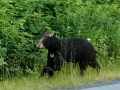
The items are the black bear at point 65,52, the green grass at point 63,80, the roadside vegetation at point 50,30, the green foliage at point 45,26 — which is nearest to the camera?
the green grass at point 63,80

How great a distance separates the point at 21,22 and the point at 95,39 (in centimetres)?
256

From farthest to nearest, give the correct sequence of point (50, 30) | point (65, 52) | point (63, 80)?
1. point (50, 30)
2. point (65, 52)
3. point (63, 80)

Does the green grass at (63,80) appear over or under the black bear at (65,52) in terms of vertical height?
under

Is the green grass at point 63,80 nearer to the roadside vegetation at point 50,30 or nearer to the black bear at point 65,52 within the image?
the roadside vegetation at point 50,30

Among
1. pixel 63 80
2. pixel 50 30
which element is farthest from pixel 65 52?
pixel 50 30

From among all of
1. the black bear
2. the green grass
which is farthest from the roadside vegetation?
the black bear

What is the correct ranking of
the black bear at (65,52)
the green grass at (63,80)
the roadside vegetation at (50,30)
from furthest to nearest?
the black bear at (65,52) → the roadside vegetation at (50,30) → the green grass at (63,80)

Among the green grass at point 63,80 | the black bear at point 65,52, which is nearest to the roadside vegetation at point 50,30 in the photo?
the green grass at point 63,80

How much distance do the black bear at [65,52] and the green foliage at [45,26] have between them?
781 millimetres

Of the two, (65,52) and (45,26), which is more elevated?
(45,26)

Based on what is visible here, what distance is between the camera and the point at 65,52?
33.9 feet

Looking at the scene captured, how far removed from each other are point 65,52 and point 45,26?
1.43m

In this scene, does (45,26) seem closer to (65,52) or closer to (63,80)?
(65,52)

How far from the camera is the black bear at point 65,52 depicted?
9.96 metres
